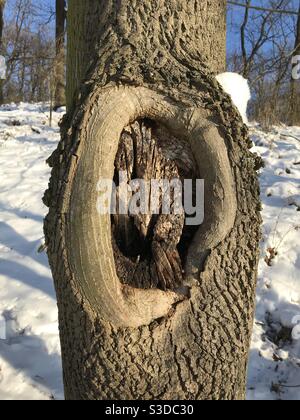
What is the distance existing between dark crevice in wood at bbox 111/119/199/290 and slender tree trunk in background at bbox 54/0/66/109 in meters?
7.65

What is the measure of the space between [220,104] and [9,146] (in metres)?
5.83

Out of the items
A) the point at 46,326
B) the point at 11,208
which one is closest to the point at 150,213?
the point at 46,326

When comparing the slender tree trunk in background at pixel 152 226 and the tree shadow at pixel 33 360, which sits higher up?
the slender tree trunk in background at pixel 152 226

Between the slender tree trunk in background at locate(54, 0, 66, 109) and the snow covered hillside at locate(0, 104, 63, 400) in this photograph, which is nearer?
the snow covered hillside at locate(0, 104, 63, 400)

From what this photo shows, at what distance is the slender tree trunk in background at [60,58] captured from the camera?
27.8 ft

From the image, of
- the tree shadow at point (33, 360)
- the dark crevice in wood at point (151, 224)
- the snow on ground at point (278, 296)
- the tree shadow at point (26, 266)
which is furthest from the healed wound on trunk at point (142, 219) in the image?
the tree shadow at point (26, 266)

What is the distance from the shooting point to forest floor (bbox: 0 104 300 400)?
7.76 feet

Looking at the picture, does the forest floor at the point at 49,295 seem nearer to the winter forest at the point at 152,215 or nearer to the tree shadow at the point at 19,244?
the tree shadow at the point at 19,244

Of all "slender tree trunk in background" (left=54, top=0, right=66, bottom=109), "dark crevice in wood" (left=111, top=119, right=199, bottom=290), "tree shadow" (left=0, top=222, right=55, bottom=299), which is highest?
"slender tree trunk in background" (left=54, top=0, right=66, bottom=109)

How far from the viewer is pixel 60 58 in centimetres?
830

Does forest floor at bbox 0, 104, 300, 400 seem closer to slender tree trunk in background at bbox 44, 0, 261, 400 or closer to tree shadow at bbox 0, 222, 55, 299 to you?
tree shadow at bbox 0, 222, 55, 299

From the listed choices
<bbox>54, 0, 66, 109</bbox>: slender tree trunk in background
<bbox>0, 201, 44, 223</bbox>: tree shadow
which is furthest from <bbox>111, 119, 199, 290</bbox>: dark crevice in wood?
<bbox>54, 0, 66, 109</bbox>: slender tree trunk in background

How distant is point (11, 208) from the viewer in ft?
14.2
